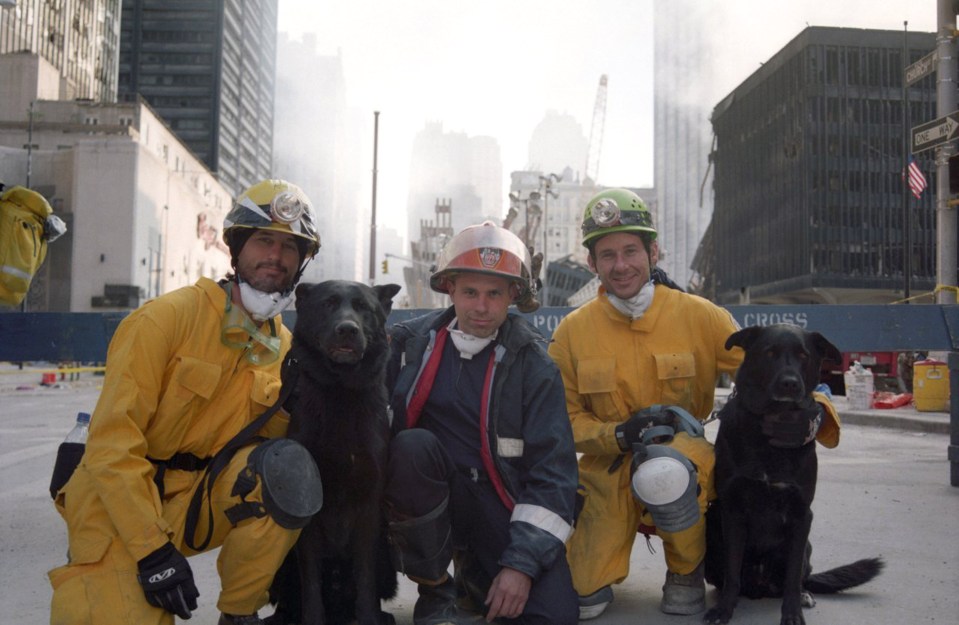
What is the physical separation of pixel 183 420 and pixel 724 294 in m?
78.0

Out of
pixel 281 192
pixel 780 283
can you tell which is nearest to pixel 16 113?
pixel 780 283

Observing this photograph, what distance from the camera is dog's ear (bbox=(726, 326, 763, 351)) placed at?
10.8 ft

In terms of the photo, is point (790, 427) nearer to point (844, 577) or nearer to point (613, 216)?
point (844, 577)

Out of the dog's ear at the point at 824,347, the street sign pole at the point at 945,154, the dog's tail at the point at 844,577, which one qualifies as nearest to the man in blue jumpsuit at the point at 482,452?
the dog's ear at the point at 824,347

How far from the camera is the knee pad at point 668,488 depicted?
306 cm

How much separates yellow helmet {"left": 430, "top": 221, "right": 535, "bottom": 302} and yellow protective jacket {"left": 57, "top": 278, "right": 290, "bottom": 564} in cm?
84

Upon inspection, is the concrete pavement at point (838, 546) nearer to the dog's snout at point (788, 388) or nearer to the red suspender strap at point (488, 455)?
the red suspender strap at point (488, 455)

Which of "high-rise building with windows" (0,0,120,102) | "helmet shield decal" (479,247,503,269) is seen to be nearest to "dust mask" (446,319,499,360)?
"helmet shield decal" (479,247,503,269)

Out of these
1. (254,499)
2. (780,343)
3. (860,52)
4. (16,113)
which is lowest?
(254,499)

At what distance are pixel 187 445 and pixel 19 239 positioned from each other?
2.07m

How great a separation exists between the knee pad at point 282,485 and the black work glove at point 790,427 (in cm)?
178

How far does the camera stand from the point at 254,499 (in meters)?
2.79

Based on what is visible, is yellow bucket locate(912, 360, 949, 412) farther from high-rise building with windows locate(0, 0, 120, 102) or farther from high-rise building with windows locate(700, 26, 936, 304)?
high-rise building with windows locate(0, 0, 120, 102)

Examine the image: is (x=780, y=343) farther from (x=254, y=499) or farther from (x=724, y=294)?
(x=724, y=294)
